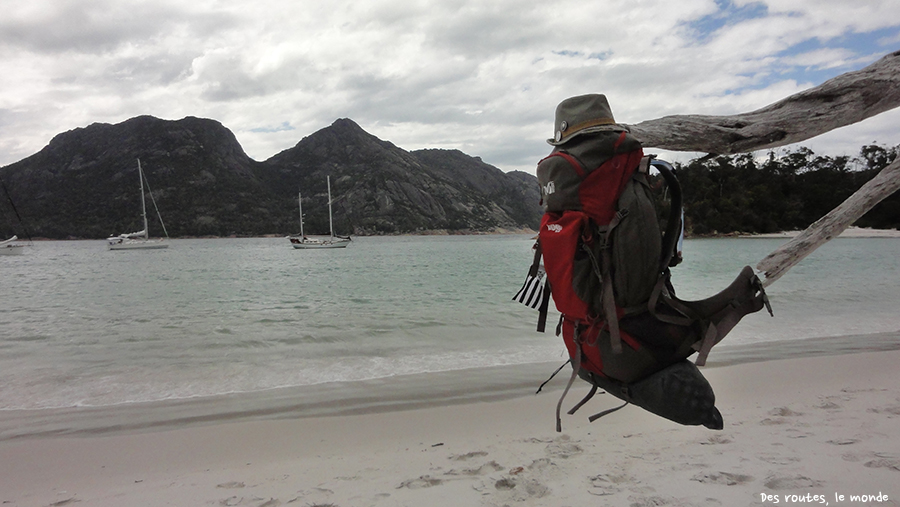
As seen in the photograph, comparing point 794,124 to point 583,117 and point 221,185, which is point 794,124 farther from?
point 221,185

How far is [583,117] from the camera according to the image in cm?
162

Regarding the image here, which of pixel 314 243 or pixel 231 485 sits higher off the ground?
pixel 314 243

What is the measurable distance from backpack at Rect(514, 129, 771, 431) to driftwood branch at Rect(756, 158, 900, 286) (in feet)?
1.57

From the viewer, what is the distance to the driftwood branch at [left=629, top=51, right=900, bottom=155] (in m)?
1.98

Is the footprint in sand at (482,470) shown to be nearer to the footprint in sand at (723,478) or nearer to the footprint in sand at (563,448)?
the footprint in sand at (563,448)

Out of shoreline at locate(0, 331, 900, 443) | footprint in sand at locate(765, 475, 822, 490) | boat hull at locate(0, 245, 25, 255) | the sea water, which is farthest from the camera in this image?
boat hull at locate(0, 245, 25, 255)

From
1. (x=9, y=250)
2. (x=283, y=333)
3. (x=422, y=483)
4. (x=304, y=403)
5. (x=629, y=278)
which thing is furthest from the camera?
(x=9, y=250)

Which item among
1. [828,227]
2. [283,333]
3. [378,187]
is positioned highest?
[378,187]

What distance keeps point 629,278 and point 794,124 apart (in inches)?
47.9

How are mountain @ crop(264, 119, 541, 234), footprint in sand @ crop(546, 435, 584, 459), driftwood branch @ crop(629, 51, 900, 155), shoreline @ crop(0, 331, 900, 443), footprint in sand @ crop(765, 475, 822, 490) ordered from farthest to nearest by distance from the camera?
mountain @ crop(264, 119, 541, 234), shoreline @ crop(0, 331, 900, 443), footprint in sand @ crop(546, 435, 584, 459), footprint in sand @ crop(765, 475, 822, 490), driftwood branch @ crop(629, 51, 900, 155)

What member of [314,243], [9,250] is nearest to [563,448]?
[314,243]

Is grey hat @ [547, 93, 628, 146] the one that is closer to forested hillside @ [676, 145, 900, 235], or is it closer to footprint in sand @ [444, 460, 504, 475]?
footprint in sand @ [444, 460, 504, 475]

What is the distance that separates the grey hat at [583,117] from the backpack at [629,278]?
3cm

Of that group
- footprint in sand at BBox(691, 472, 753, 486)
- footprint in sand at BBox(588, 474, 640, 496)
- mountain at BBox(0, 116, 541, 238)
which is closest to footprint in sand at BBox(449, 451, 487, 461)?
footprint in sand at BBox(588, 474, 640, 496)
